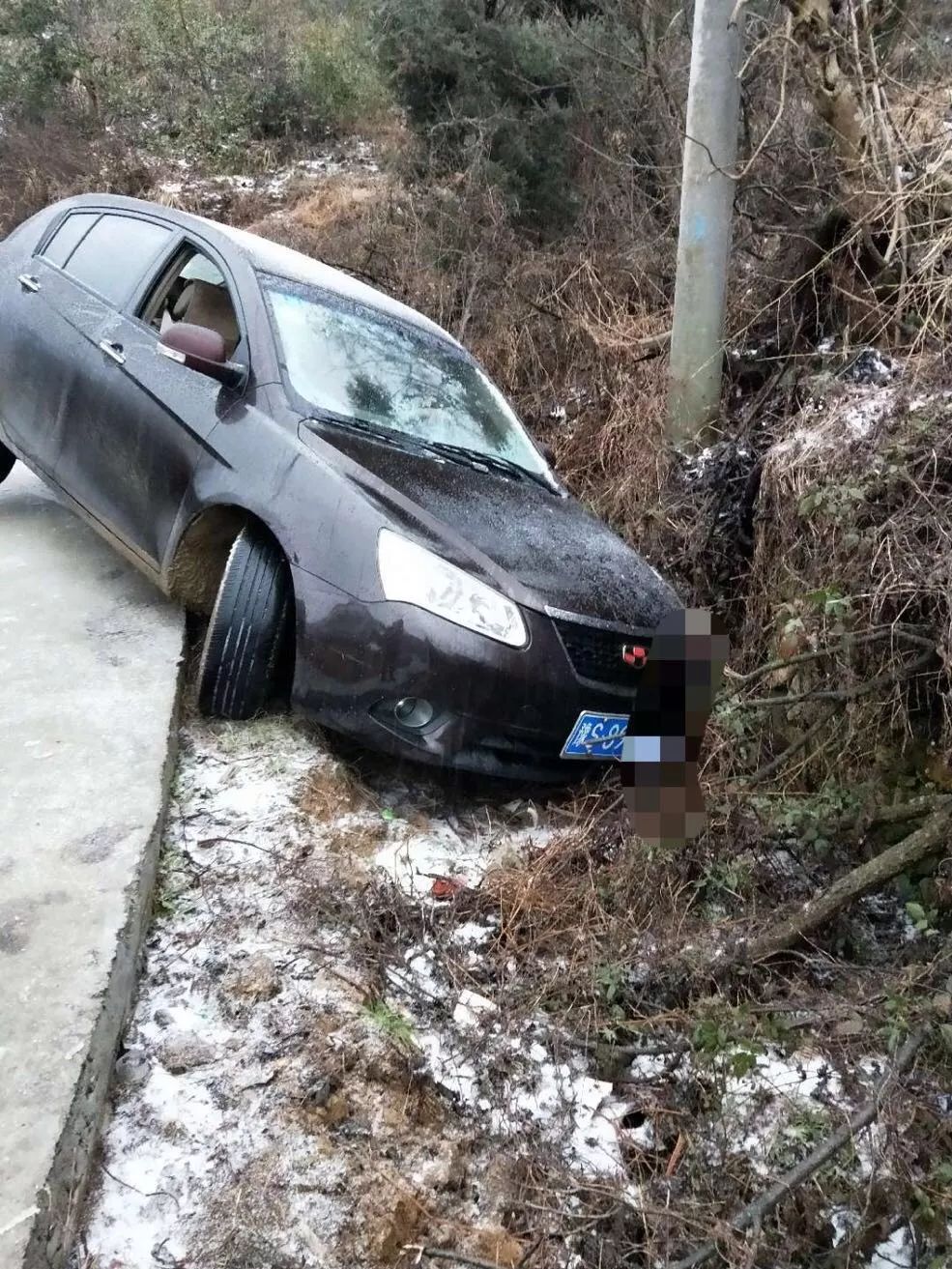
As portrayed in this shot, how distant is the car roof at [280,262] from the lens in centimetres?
421

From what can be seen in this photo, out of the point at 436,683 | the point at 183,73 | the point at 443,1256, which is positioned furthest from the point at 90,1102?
the point at 183,73

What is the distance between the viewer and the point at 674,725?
98.1 inches

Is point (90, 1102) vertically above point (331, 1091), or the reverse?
point (90, 1102)

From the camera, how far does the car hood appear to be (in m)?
3.17

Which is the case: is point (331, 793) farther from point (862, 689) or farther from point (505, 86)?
point (505, 86)

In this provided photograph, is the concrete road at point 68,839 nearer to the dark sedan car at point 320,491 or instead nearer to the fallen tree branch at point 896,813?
the dark sedan car at point 320,491

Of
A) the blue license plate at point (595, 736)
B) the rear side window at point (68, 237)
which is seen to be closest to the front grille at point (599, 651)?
the blue license plate at point (595, 736)

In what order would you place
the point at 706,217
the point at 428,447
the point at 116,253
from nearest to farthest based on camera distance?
1. the point at 428,447
2. the point at 116,253
3. the point at 706,217

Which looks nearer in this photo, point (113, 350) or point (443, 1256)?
point (443, 1256)

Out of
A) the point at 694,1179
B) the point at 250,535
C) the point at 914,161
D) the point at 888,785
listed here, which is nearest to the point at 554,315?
the point at 914,161

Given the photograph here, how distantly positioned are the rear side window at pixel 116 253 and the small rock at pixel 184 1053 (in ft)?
10.7

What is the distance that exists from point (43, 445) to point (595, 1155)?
146 inches

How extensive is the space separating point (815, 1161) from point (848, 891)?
2.65 feet

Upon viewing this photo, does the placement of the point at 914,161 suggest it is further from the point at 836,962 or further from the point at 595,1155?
the point at 595,1155
